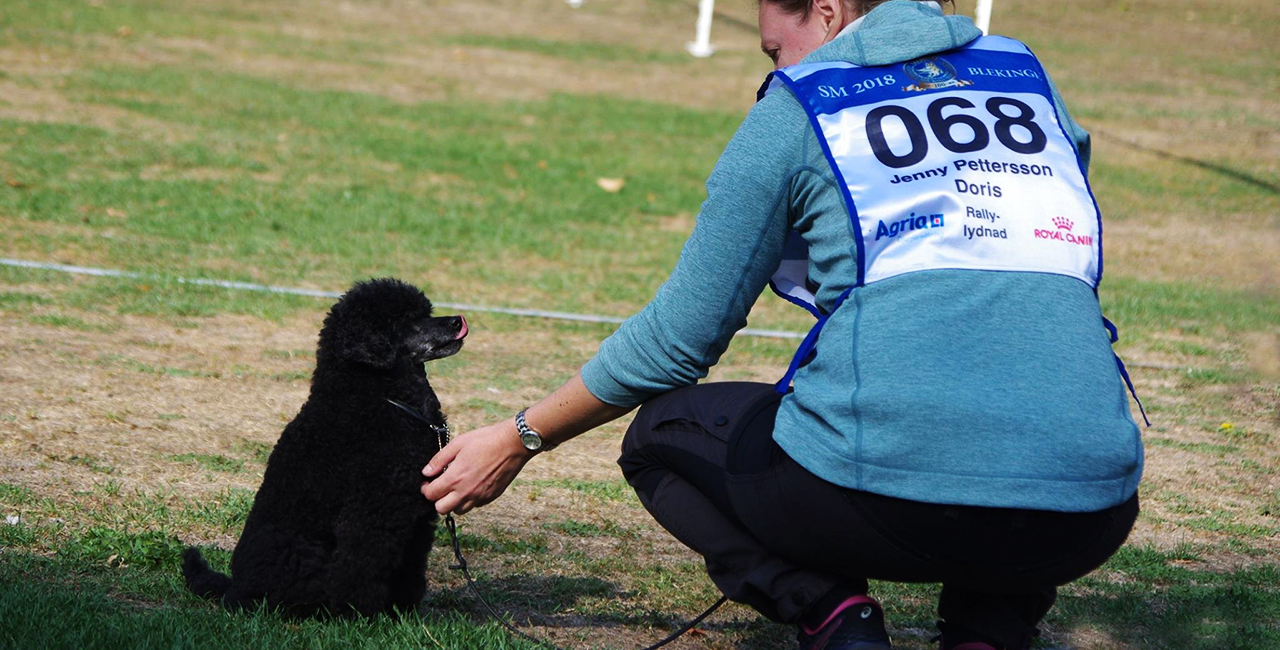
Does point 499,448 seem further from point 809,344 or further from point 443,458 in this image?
point 809,344

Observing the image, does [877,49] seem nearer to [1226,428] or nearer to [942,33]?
[942,33]

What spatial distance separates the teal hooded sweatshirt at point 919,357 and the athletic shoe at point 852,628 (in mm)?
398

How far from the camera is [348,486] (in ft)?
10.8

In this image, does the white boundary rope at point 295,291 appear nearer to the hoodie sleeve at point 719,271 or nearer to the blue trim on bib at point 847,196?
the hoodie sleeve at point 719,271

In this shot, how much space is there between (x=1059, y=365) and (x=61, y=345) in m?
5.62

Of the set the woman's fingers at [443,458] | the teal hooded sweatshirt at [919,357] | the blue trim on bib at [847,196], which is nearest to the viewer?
the teal hooded sweatshirt at [919,357]

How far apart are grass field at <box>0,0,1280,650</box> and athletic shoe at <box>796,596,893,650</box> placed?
974 millimetres

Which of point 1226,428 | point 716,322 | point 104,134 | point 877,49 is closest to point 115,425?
point 716,322

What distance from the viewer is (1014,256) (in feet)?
7.89

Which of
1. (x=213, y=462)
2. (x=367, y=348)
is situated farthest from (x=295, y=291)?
(x=367, y=348)

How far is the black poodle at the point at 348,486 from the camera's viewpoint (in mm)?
3281

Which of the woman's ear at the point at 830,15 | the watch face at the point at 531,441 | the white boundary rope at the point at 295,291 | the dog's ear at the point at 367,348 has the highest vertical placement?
the woman's ear at the point at 830,15

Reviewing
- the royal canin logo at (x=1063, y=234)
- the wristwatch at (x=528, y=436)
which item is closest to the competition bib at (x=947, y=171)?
the royal canin logo at (x=1063, y=234)

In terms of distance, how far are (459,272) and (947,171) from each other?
6.82 metres
